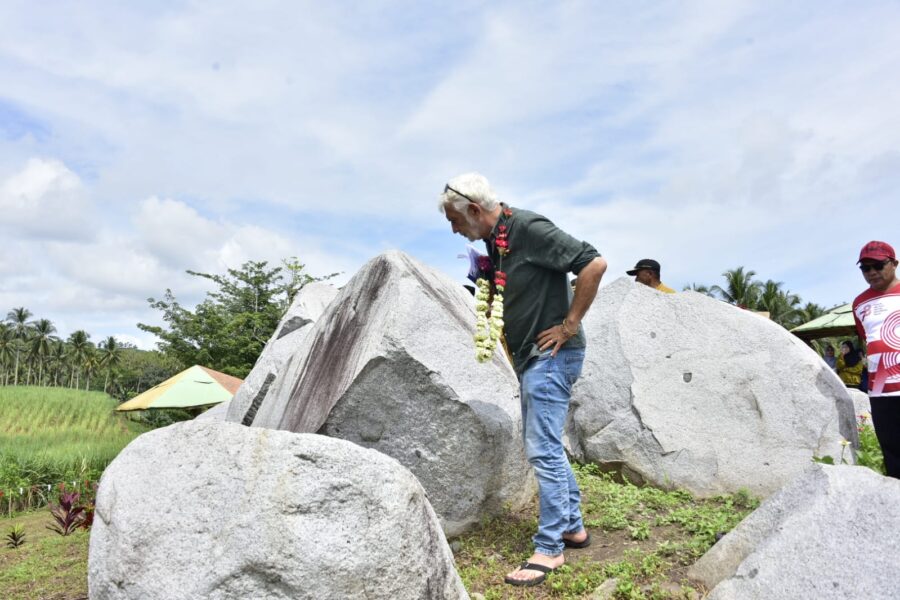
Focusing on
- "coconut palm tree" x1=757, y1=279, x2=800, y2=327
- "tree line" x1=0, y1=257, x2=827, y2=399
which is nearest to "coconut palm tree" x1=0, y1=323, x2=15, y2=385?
"tree line" x1=0, y1=257, x2=827, y2=399

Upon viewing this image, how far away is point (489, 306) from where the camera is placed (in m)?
4.43

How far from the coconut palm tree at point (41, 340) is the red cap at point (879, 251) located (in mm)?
74508

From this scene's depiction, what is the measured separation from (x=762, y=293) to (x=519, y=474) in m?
Answer: 41.2

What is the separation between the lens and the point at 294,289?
2059 centimetres

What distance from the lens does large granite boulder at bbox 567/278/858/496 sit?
5.78 m

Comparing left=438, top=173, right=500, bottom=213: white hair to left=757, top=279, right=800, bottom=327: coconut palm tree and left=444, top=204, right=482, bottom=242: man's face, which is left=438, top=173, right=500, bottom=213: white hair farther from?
left=757, top=279, right=800, bottom=327: coconut palm tree

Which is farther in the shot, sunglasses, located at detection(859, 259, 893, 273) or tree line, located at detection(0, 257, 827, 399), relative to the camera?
tree line, located at detection(0, 257, 827, 399)

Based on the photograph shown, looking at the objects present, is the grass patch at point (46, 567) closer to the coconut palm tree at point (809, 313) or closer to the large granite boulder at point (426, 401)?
the large granite boulder at point (426, 401)

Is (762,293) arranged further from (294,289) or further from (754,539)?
(754,539)

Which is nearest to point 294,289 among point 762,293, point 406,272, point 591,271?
point 406,272

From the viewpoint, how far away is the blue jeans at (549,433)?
408 centimetres

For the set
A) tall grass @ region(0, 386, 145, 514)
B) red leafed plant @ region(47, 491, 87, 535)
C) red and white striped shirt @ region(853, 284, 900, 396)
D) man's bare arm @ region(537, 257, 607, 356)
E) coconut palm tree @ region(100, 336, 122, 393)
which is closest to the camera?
man's bare arm @ region(537, 257, 607, 356)

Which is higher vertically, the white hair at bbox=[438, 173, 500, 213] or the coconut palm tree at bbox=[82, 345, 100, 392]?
the coconut palm tree at bbox=[82, 345, 100, 392]

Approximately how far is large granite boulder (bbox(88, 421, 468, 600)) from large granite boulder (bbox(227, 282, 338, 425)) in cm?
350
